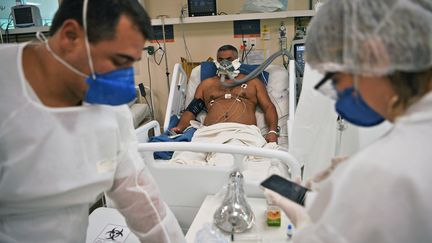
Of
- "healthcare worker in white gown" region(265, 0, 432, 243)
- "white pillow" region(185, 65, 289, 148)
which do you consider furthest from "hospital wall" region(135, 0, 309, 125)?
"healthcare worker in white gown" region(265, 0, 432, 243)

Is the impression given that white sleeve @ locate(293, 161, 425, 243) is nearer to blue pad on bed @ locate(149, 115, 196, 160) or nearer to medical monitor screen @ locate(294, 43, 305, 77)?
blue pad on bed @ locate(149, 115, 196, 160)

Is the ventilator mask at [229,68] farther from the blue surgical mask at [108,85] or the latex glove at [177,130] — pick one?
the blue surgical mask at [108,85]

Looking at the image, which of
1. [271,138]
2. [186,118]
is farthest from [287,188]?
[186,118]

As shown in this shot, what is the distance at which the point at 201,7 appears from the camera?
10.5 feet

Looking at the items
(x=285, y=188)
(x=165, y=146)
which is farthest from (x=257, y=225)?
(x=165, y=146)

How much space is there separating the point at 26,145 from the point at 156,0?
2.87 meters

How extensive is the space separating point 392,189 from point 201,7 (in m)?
2.91

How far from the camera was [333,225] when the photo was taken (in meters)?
0.67

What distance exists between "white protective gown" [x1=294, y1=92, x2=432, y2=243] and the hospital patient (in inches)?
66.2

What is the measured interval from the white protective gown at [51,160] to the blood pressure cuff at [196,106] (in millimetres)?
1746

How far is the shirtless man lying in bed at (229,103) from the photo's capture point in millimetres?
2732

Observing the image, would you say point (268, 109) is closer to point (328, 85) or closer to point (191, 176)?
point (191, 176)

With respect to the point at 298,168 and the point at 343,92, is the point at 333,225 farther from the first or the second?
the point at 298,168

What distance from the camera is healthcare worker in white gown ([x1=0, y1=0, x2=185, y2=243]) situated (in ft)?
2.97
